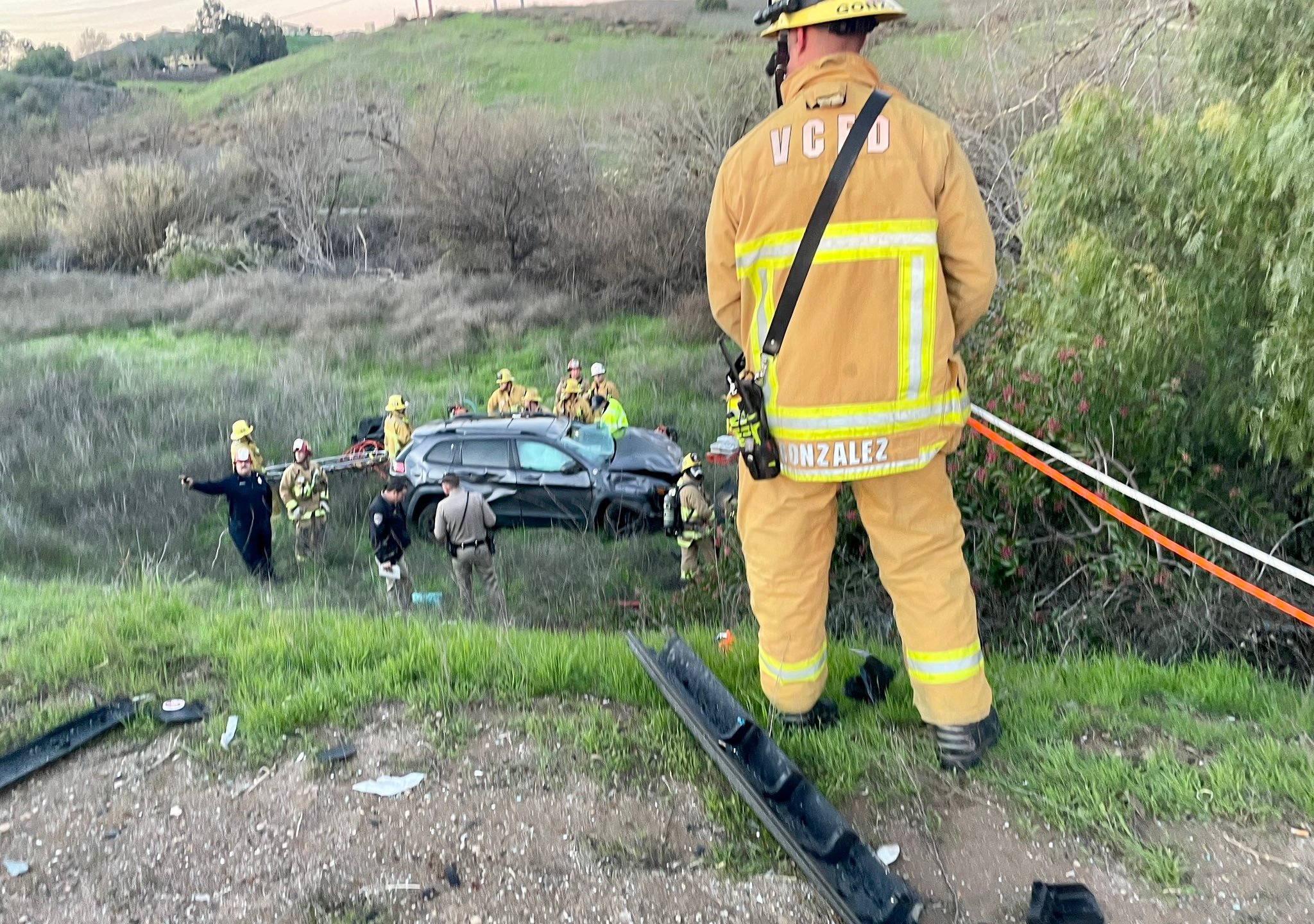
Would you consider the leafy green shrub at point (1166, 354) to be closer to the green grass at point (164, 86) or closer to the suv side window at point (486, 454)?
the suv side window at point (486, 454)

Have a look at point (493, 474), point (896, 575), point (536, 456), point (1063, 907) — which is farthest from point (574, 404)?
point (1063, 907)

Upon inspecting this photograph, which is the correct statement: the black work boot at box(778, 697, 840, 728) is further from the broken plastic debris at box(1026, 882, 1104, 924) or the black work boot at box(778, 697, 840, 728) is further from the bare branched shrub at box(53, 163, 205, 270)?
the bare branched shrub at box(53, 163, 205, 270)

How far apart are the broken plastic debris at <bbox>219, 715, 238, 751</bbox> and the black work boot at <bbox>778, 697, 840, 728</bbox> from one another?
5.48 feet

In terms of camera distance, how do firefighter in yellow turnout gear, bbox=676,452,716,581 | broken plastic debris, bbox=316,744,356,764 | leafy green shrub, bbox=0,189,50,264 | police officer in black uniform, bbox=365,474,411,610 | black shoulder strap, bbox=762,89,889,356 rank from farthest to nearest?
leafy green shrub, bbox=0,189,50,264 → firefighter in yellow turnout gear, bbox=676,452,716,581 → police officer in black uniform, bbox=365,474,411,610 → broken plastic debris, bbox=316,744,356,764 → black shoulder strap, bbox=762,89,889,356

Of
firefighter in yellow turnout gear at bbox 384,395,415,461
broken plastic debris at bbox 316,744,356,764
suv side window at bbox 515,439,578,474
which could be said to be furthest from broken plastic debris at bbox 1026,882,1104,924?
firefighter in yellow turnout gear at bbox 384,395,415,461

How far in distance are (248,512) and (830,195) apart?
5.21 m

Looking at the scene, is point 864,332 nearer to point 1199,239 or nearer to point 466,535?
point 1199,239

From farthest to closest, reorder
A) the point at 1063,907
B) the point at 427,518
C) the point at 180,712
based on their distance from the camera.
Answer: the point at 427,518
the point at 180,712
the point at 1063,907

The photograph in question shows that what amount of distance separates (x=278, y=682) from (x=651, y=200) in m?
5.21

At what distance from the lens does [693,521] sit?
6.24 metres

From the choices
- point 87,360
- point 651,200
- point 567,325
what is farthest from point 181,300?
point 651,200

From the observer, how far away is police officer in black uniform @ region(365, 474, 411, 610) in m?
6.02

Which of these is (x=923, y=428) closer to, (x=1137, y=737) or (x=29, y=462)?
(x=1137, y=737)

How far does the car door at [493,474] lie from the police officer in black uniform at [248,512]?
1.43 meters
